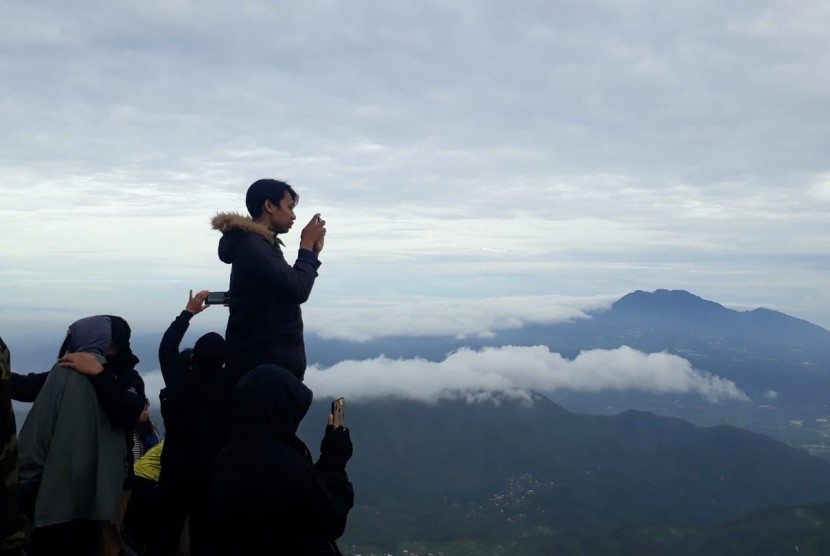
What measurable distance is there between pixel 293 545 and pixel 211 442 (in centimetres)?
258

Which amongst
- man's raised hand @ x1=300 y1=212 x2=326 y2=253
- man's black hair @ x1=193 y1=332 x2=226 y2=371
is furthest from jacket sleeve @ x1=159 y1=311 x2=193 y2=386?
man's raised hand @ x1=300 y1=212 x2=326 y2=253

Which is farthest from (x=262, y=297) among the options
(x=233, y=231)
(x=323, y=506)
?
(x=323, y=506)

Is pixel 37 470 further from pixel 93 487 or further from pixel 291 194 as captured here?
pixel 291 194

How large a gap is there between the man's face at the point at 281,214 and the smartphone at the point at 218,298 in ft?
3.15

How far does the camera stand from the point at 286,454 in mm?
5801

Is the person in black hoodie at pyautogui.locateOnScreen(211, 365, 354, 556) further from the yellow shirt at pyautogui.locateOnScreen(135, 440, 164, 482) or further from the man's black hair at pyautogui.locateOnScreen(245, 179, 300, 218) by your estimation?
the yellow shirt at pyautogui.locateOnScreen(135, 440, 164, 482)

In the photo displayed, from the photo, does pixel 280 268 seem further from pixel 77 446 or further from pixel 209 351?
pixel 77 446

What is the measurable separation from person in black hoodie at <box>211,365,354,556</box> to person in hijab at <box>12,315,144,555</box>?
7.72ft

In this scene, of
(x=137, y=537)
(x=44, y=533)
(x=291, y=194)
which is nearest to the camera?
(x=44, y=533)

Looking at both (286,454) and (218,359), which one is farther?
(218,359)

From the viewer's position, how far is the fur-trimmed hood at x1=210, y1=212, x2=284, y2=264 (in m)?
7.53

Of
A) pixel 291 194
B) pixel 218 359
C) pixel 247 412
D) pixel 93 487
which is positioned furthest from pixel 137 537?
pixel 291 194

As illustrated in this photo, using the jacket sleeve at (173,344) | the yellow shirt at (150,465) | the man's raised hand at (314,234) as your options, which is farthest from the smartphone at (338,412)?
the yellow shirt at (150,465)

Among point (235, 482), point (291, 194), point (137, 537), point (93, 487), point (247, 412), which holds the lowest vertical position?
point (137, 537)
